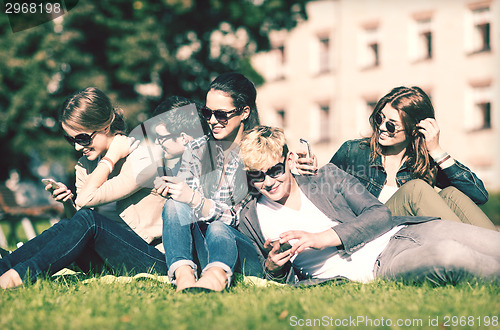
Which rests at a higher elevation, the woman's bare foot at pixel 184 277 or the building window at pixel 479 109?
the woman's bare foot at pixel 184 277

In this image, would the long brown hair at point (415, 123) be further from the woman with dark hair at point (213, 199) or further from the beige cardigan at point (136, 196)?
the beige cardigan at point (136, 196)

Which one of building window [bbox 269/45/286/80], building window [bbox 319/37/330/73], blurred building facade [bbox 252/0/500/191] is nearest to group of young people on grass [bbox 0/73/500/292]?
blurred building facade [bbox 252/0/500/191]

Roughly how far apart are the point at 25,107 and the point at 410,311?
1592 centimetres

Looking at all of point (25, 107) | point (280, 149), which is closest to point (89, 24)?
point (25, 107)

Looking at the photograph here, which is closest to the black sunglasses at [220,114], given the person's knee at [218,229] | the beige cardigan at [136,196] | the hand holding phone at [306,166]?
the beige cardigan at [136,196]

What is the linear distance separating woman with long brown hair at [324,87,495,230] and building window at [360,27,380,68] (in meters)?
23.1

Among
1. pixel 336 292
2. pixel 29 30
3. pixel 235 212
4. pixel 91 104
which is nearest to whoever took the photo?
pixel 336 292

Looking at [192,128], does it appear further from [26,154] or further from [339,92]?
[339,92]

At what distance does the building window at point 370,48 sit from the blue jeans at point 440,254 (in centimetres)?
2431

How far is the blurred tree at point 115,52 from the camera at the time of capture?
1708cm

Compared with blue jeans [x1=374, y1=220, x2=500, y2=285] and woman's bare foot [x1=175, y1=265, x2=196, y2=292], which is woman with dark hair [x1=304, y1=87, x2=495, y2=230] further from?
woman's bare foot [x1=175, y1=265, x2=196, y2=292]

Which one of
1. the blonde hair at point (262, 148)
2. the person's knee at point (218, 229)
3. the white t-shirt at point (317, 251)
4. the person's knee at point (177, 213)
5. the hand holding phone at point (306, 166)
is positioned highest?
the blonde hair at point (262, 148)

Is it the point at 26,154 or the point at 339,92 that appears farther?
the point at 339,92

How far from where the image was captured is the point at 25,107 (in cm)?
1727
